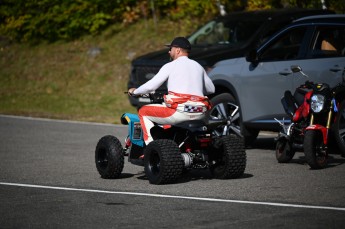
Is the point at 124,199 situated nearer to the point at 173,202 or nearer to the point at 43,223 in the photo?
the point at 173,202

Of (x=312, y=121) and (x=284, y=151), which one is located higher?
(x=312, y=121)

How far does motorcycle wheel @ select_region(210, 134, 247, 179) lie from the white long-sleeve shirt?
2.14ft

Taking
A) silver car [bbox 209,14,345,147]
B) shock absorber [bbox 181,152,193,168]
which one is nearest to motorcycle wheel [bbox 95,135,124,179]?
shock absorber [bbox 181,152,193,168]

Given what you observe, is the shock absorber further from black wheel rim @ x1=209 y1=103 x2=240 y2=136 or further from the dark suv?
the dark suv

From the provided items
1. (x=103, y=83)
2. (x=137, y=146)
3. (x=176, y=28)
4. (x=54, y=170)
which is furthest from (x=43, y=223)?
(x=176, y=28)

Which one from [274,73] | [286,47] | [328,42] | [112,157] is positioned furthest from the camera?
[286,47]

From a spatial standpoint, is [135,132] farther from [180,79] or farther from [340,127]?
[340,127]

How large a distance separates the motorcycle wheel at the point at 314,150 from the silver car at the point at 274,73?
0.98 meters

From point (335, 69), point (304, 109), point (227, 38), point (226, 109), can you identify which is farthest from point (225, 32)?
point (304, 109)

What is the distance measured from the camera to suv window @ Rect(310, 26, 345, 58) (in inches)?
522

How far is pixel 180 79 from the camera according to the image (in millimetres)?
10812

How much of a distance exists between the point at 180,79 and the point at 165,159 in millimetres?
1026

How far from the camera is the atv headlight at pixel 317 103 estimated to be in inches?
466

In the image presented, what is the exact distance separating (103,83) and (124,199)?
15625 millimetres
